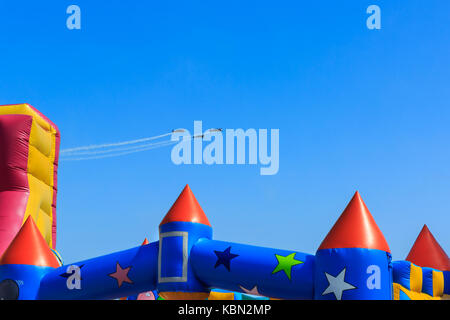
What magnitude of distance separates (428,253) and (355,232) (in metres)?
6.07

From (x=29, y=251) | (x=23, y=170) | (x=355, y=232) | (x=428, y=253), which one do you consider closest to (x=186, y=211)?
(x=355, y=232)

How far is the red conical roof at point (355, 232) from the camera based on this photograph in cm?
638

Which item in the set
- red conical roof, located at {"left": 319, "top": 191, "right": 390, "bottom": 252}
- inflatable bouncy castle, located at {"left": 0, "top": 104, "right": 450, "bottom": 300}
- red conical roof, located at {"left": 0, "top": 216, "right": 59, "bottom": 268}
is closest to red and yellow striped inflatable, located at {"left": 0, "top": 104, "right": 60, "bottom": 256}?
red conical roof, located at {"left": 0, "top": 216, "right": 59, "bottom": 268}

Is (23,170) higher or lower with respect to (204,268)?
higher

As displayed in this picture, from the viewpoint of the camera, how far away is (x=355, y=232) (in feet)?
21.2

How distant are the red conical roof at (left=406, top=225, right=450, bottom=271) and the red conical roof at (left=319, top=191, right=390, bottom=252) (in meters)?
5.68

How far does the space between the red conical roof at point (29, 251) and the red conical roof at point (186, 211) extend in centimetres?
187

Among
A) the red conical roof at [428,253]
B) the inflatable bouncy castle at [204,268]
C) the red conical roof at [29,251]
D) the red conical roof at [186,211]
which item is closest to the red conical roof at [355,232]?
the inflatable bouncy castle at [204,268]

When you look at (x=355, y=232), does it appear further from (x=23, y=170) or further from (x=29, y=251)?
(x=23, y=170)

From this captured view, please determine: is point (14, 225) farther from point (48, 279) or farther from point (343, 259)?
point (343, 259)

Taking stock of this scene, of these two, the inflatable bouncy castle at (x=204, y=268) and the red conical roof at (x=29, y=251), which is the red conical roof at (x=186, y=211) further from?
the red conical roof at (x=29, y=251)

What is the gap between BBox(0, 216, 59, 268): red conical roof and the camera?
7.91 m

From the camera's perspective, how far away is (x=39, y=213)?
1098cm

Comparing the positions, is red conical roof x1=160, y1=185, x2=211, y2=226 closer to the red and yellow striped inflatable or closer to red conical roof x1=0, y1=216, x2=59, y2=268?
red conical roof x1=0, y1=216, x2=59, y2=268
